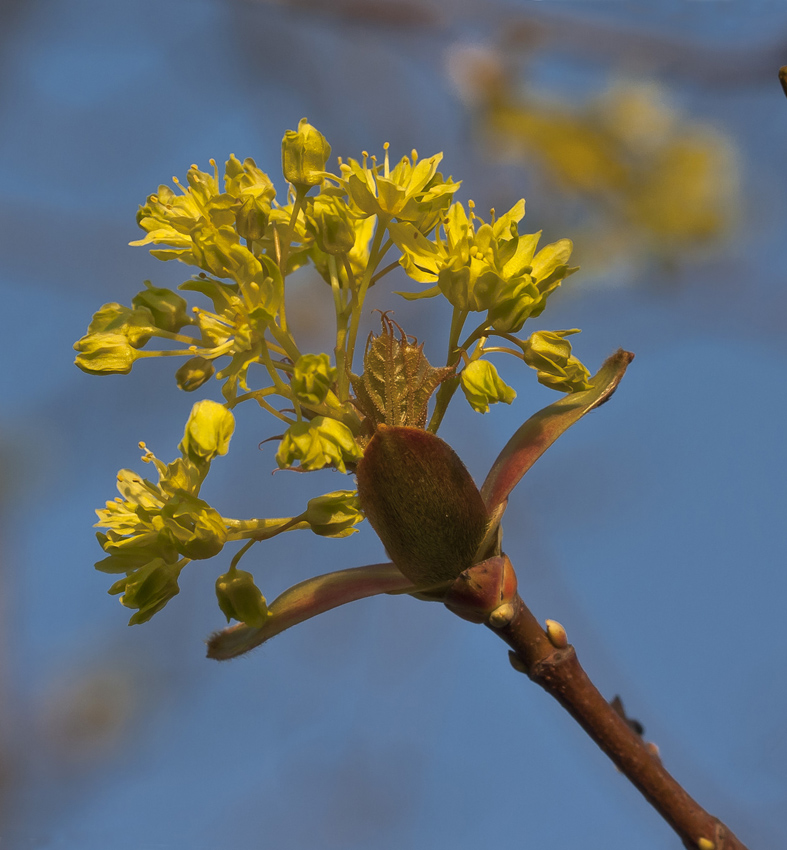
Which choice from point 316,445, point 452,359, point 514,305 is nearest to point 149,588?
point 316,445

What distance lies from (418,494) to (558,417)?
0.30 metres

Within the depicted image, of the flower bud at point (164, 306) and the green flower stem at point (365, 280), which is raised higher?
the flower bud at point (164, 306)

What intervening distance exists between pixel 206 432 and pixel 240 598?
0.25 meters

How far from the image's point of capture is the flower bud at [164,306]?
1371 mm

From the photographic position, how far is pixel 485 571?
50.7 inches

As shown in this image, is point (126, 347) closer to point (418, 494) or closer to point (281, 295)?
point (281, 295)

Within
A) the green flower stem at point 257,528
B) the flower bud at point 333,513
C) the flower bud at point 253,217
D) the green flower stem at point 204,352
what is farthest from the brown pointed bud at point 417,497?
the flower bud at point 253,217

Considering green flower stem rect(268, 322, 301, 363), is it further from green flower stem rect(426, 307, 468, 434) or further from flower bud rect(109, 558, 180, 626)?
flower bud rect(109, 558, 180, 626)

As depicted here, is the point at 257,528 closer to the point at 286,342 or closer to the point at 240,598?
the point at 240,598

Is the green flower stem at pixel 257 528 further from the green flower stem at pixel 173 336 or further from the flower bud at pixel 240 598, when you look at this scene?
the green flower stem at pixel 173 336

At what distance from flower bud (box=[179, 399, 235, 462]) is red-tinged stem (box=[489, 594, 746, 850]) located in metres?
0.48

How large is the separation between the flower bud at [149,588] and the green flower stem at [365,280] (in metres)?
0.41

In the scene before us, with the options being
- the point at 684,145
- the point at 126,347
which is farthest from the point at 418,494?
the point at 684,145

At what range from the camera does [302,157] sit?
1.41m
